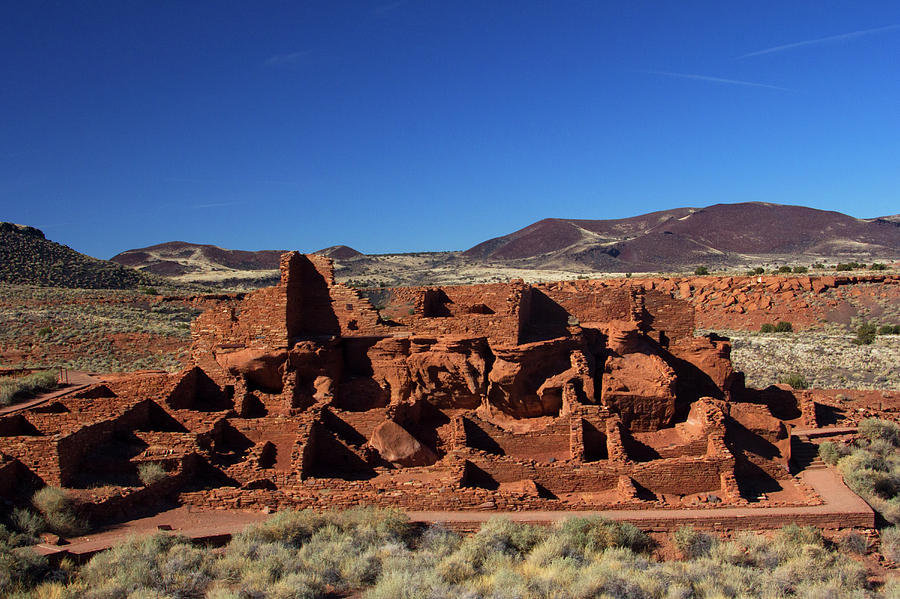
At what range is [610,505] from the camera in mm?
10578

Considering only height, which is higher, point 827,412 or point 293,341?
point 293,341

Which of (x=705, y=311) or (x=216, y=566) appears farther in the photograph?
(x=705, y=311)

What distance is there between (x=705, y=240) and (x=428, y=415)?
Answer: 102 m

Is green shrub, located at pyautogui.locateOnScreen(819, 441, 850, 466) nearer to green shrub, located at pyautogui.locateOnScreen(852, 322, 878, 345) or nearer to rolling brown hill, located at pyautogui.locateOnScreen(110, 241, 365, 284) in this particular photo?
green shrub, located at pyautogui.locateOnScreen(852, 322, 878, 345)

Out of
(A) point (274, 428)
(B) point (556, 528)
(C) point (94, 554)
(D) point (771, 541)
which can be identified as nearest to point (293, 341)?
(A) point (274, 428)

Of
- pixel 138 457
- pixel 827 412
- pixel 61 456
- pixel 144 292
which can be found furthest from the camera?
pixel 144 292

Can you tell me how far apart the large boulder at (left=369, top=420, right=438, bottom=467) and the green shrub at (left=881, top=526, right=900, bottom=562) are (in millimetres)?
8018

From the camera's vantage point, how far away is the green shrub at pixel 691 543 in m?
9.37

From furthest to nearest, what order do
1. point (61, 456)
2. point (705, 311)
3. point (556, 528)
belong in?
point (705, 311) → point (61, 456) → point (556, 528)

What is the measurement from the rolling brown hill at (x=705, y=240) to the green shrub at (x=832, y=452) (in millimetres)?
72766

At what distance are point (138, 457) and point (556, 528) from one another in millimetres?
7846

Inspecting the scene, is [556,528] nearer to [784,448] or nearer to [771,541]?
[771,541]

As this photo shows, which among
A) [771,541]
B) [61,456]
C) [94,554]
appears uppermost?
[61,456]

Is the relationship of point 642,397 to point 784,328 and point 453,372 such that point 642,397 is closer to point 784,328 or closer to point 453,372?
point 453,372
